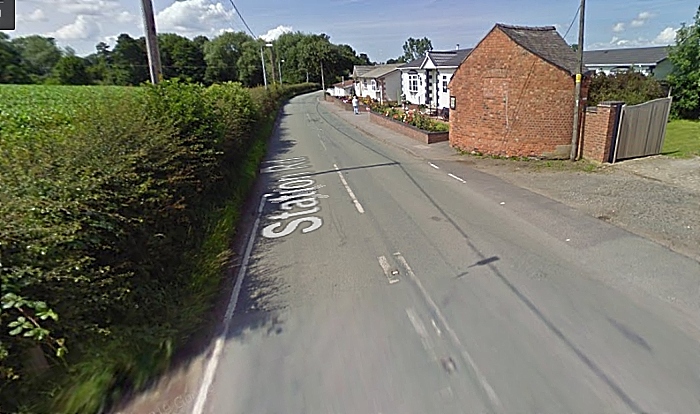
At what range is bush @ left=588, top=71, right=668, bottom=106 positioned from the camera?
13.4 meters

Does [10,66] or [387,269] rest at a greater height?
[10,66]

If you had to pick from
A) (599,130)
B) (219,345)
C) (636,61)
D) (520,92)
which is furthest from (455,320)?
(636,61)

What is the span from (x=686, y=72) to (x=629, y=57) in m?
15.0

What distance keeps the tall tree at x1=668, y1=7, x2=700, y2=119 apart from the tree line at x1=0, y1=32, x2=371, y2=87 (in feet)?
108

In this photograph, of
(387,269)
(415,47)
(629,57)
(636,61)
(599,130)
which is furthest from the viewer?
(415,47)

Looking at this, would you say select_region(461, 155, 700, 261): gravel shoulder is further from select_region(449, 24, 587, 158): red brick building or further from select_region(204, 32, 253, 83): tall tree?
select_region(204, 32, 253, 83): tall tree

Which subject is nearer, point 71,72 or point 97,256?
point 97,256

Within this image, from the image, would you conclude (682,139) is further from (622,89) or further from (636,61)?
(636,61)

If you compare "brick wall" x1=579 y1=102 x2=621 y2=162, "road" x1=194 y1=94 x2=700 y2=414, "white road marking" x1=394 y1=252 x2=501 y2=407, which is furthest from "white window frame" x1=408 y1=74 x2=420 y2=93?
"white road marking" x1=394 y1=252 x2=501 y2=407

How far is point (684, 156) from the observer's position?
38.7ft

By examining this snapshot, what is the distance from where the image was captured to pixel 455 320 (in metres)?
4.34

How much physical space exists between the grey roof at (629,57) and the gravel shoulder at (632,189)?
24912mm

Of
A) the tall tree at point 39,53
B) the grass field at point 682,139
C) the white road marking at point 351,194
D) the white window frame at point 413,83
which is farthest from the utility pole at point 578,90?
the tall tree at point 39,53

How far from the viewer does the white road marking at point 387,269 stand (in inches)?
211
